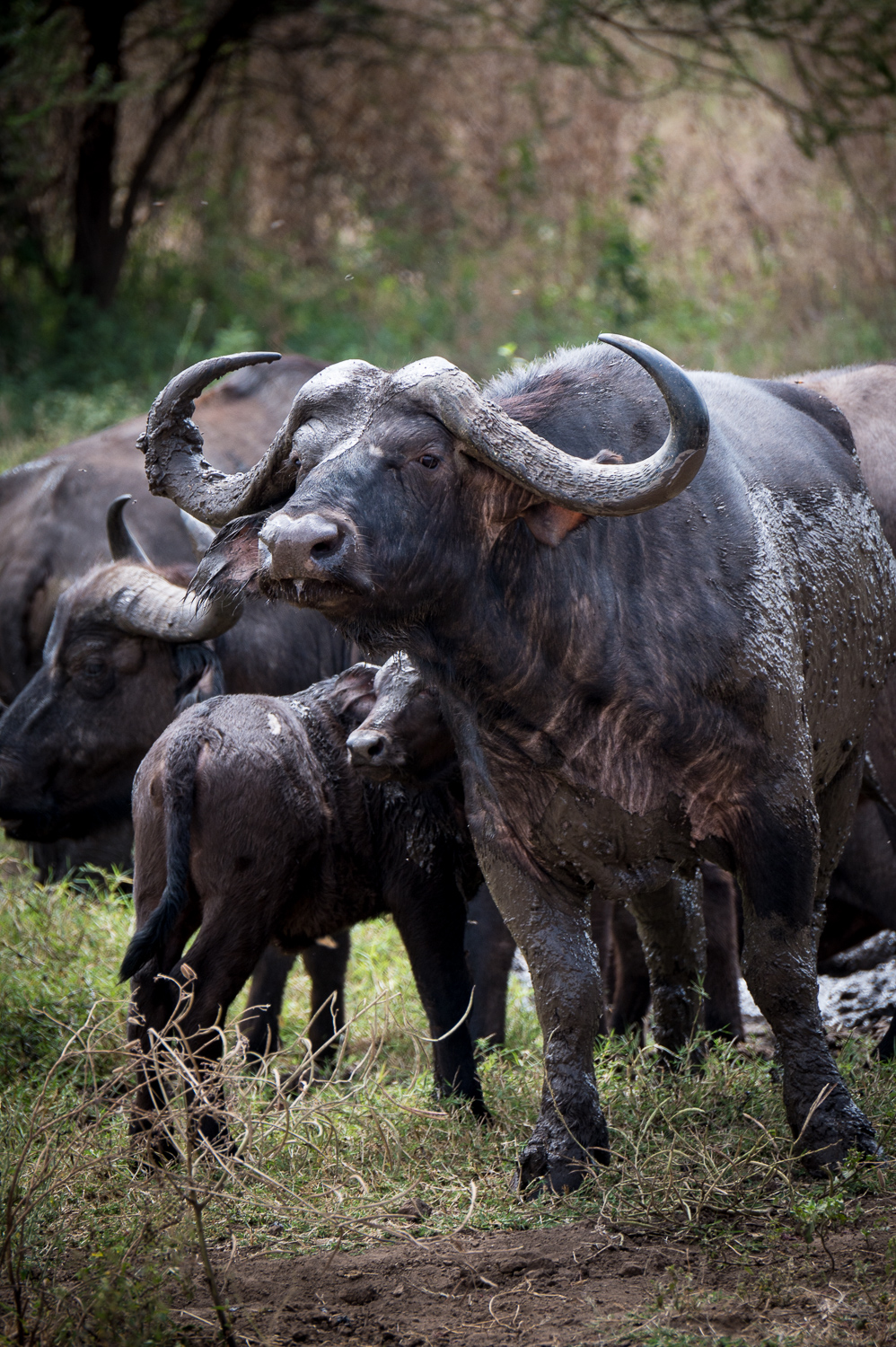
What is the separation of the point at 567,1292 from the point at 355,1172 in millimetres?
743

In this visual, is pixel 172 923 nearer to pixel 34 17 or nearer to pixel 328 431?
pixel 328 431

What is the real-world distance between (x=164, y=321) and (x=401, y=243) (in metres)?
2.75

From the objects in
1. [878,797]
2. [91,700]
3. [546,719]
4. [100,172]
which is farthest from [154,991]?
[100,172]

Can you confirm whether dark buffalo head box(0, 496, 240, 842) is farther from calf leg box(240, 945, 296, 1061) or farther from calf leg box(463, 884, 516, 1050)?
calf leg box(463, 884, 516, 1050)

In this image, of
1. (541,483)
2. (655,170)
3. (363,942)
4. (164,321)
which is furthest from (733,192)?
(541,483)

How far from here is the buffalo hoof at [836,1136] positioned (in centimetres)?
379

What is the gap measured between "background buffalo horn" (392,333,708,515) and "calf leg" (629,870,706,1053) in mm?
1768

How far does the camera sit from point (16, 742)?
590cm

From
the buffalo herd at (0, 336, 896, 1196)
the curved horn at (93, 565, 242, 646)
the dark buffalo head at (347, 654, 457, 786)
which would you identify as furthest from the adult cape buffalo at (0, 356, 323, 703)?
the dark buffalo head at (347, 654, 457, 786)

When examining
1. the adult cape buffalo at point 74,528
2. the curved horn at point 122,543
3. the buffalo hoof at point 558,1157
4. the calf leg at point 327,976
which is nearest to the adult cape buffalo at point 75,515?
the adult cape buffalo at point 74,528

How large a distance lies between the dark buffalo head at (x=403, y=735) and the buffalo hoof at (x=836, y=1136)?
1.57 metres

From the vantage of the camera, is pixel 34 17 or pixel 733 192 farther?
pixel 733 192

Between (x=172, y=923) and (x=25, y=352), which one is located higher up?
(x=172, y=923)

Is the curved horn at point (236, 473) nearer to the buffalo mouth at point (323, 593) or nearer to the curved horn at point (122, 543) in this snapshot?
the buffalo mouth at point (323, 593)
